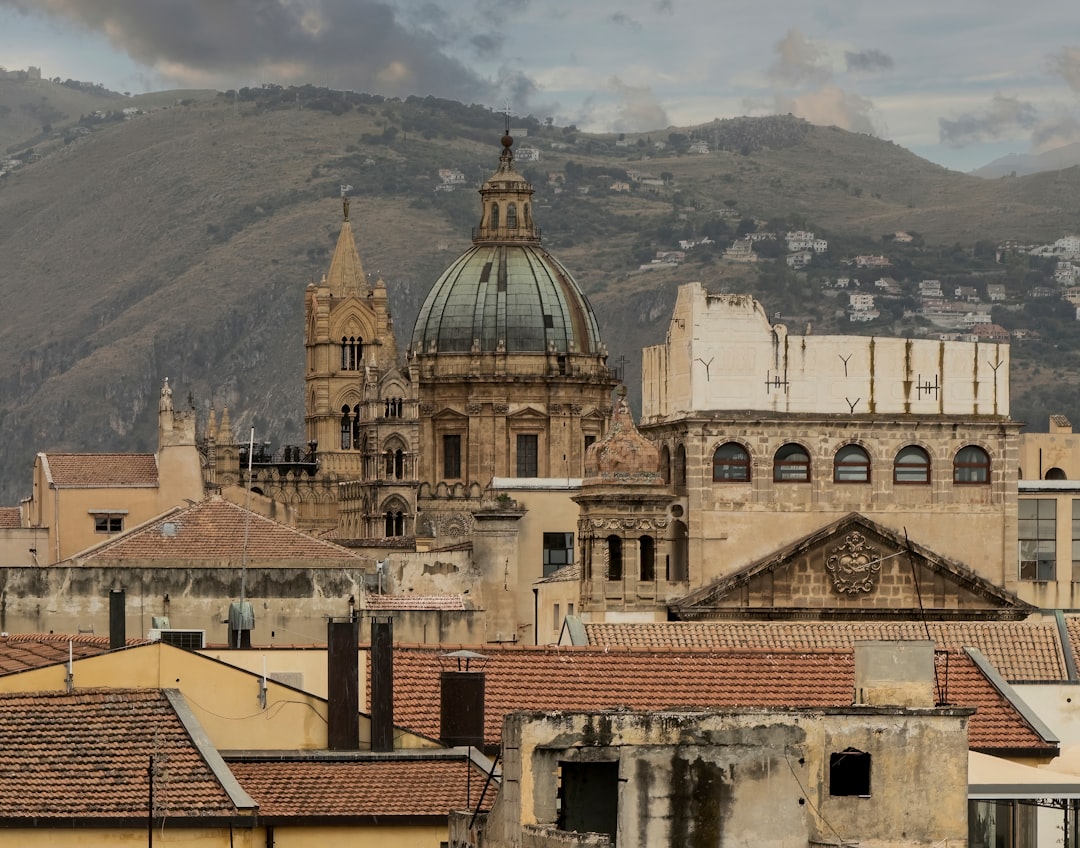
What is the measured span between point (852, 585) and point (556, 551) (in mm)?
11565

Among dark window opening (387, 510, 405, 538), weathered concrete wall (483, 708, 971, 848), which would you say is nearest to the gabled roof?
weathered concrete wall (483, 708, 971, 848)

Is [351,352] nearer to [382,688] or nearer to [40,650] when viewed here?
[40,650]

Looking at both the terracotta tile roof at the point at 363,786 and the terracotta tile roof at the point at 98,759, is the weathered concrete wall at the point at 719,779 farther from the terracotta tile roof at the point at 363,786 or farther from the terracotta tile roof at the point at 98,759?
the terracotta tile roof at the point at 98,759

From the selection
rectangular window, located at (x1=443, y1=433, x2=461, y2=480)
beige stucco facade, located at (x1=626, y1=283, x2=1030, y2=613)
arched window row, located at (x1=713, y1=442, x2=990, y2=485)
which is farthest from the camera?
rectangular window, located at (x1=443, y1=433, x2=461, y2=480)

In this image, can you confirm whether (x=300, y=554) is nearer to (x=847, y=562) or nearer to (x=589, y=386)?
(x=847, y=562)

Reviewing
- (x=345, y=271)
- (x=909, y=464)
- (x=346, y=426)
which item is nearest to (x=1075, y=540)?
(x=909, y=464)

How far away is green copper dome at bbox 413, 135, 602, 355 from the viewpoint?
143m

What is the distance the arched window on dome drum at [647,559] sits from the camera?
78.9 metres

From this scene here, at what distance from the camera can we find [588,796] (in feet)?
105

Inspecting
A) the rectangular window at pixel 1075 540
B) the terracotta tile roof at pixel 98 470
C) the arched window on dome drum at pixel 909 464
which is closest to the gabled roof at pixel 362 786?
the arched window on dome drum at pixel 909 464

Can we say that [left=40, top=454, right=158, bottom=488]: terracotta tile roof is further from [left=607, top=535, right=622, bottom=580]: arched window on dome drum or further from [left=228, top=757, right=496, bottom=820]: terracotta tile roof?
[left=228, top=757, right=496, bottom=820]: terracotta tile roof

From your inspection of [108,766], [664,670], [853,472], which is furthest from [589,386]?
[108,766]

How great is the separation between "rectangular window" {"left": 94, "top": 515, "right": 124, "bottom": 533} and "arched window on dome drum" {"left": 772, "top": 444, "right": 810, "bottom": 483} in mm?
17357

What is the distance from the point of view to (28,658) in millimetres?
48062
